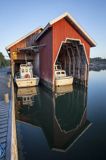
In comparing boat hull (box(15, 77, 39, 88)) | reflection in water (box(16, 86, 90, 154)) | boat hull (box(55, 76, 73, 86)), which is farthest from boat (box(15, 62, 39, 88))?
reflection in water (box(16, 86, 90, 154))

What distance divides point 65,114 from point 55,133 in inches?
106

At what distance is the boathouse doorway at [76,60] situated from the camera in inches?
707

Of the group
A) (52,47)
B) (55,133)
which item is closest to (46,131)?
(55,133)

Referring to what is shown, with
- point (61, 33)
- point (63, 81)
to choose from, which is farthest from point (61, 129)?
point (61, 33)

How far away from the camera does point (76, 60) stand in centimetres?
1989

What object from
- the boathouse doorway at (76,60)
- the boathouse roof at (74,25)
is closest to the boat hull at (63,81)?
the boathouse doorway at (76,60)

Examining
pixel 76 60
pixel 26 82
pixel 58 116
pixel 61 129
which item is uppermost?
pixel 76 60

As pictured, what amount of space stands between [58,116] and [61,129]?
1.78m

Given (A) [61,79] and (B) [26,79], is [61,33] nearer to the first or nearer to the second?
(A) [61,79]

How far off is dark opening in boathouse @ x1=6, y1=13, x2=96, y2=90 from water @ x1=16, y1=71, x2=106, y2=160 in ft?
14.7

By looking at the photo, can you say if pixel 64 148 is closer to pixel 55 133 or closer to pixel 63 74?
pixel 55 133

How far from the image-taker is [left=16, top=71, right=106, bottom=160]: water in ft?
17.8

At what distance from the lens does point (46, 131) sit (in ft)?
24.5

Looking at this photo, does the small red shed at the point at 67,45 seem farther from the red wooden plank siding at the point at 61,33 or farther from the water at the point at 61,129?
the water at the point at 61,129
